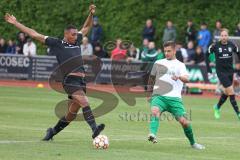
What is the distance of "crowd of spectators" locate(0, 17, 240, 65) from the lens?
36.0 metres

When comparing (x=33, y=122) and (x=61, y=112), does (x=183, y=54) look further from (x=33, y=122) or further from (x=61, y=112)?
(x=33, y=122)

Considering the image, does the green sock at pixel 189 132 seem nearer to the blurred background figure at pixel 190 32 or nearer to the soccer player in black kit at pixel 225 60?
the soccer player in black kit at pixel 225 60

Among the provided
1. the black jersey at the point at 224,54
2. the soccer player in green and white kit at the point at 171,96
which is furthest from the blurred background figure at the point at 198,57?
the soccer player in green and white kit at the point at 171,96

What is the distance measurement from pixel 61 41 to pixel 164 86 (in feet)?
7.51

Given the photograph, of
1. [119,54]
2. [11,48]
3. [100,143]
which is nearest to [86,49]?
[119,54]

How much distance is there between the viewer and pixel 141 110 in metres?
25.2

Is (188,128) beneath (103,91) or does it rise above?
above

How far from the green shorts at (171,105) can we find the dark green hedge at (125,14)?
891 inches

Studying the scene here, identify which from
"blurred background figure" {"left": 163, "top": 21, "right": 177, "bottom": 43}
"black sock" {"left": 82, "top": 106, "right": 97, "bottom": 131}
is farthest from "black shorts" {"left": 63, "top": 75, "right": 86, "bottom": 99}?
"blurred background figure" {"left": 163, "top": 21, "right": 177, "bottom": 43}

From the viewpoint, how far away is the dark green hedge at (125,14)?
128 feet

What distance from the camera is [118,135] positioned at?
1750cm

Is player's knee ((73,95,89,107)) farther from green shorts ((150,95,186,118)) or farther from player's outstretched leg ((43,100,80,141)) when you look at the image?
green shorts ((150,95,186,118))

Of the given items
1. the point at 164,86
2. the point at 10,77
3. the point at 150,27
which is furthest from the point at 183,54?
the point at 164,86

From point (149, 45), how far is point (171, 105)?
68.4 ft
